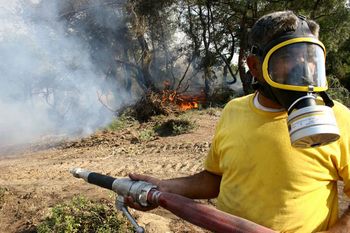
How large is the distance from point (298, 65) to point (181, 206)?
1.85 ft

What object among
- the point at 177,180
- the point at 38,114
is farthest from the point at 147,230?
the point at 38,114

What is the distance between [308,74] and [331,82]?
1454cm

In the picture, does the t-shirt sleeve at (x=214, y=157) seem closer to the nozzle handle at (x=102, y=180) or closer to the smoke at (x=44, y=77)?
the nozzle handle at (x=102, y=180)

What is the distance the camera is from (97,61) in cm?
1582

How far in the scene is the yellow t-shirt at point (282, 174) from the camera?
1330mm

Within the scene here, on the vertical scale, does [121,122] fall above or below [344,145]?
below

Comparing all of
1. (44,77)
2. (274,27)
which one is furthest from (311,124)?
(44,77)

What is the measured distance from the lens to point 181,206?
45.9 inches

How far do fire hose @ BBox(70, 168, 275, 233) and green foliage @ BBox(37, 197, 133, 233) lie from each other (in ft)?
5.78

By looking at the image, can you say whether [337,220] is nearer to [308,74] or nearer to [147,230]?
[308,74]

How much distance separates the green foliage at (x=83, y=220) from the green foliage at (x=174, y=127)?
5.98 metres

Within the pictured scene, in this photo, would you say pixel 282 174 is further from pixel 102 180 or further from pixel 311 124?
pixel 102 180

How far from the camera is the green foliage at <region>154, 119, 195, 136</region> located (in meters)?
9.45

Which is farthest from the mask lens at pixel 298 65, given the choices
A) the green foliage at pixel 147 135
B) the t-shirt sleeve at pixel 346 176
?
the green foliage at pixel 147 135
